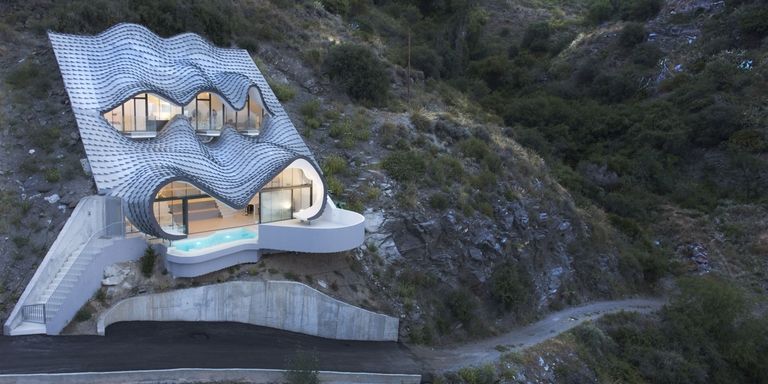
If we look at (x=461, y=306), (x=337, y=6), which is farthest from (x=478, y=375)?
(x=337, y=6)

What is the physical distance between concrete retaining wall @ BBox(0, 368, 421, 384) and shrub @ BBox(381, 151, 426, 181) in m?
11.2

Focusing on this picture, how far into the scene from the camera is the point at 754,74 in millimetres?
47688

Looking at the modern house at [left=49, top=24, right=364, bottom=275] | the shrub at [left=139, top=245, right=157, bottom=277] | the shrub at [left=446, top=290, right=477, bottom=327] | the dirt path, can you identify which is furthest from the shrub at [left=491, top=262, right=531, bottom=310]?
the shrub at [left=139, top=245, right=157, bottom=277]

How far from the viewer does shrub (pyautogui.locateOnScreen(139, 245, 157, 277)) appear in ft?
61.3

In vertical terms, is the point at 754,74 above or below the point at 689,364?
above

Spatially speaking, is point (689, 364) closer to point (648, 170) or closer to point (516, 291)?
point (516, 291)

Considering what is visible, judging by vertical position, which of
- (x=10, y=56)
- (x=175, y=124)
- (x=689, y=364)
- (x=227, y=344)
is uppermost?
(x=10, y=56)

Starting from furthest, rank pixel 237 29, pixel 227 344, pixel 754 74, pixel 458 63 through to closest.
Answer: pixel 458 63, pixel 754 74, pixel 237 29, pixel 227 344

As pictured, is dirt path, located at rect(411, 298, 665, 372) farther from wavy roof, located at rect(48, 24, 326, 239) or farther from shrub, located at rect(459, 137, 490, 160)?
shrub, located at rect(459, 137, 490, 160)

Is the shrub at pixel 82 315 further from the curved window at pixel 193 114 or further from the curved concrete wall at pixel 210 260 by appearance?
the curved window at pixel 193 114

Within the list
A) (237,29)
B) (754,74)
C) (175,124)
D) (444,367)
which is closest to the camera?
(444,367)

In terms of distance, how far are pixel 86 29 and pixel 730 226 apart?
40.4 meters

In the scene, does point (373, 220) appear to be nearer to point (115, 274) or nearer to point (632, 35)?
point (115, 274)

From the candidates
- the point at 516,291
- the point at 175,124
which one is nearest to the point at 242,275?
the point at 175,124
